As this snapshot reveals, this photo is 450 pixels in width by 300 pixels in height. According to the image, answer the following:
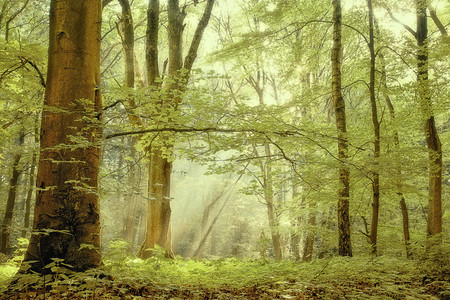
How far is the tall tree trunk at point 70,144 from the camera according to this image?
3873 mm

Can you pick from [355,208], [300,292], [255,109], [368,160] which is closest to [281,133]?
[255,109]

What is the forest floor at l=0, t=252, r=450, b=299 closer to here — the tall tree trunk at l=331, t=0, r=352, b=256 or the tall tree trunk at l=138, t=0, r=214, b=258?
the tall tree trunk at l=331, t=0, r=352, b=256

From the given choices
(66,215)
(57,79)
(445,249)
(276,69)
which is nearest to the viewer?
(66,215)

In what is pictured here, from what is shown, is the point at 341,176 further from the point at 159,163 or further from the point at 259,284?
the point at 159,163

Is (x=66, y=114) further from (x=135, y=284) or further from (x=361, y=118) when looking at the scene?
(x=361, y=118)

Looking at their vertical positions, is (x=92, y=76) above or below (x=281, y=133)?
above

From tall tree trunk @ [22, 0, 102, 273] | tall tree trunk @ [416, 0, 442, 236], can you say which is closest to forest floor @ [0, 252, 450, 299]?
tall tree trunk @ [22, 0, 102, 273]

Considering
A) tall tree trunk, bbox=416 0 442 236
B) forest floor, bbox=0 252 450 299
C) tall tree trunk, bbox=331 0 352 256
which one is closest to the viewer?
forest floor, bbox=0 252 450 299

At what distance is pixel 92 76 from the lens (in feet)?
14.5

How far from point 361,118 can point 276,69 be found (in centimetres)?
592

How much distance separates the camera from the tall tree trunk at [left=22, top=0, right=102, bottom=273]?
387 centimetres

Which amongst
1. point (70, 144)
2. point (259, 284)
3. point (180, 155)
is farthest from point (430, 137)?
point (70, 144)

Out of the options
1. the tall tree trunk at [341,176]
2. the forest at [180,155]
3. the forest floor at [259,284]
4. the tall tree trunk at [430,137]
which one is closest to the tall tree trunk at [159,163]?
the forest at [180,155]

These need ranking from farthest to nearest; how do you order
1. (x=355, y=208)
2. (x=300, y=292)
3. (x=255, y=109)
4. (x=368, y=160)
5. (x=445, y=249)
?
(x=355, y=208), (x=368, y=160), (x=445, y=249), (x=255, y=109), (x=300, y=292)
